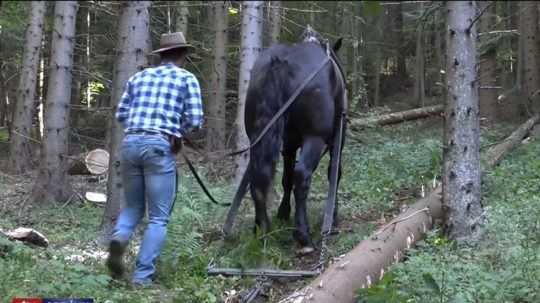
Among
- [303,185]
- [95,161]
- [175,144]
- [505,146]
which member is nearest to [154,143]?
[175,144]

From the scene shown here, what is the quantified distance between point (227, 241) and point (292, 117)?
141cm

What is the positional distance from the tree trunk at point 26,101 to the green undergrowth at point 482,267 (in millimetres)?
11733

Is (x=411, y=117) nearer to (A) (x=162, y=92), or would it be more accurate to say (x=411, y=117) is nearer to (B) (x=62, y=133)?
(B) (x=62, y=133)

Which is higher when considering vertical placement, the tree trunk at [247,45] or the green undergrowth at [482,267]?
the tree trunk at [247,45]

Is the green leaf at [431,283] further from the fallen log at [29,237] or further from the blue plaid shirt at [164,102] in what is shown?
the fallen log at [29,237]

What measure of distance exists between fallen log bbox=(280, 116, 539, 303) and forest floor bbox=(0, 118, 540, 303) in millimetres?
217

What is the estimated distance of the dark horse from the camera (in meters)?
6.04

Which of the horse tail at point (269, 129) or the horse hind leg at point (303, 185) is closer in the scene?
the horse tail at point (269, 129)

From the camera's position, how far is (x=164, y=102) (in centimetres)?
499

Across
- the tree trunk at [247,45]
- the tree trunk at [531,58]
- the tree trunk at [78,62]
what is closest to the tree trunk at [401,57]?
the tree trunk at [531,58]

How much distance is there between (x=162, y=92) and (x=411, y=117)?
14.5m

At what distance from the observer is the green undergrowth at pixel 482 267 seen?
4.25m

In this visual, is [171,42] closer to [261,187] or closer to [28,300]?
[261,187]

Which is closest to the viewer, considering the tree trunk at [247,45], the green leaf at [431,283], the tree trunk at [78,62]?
the green leaf at [431,283]
